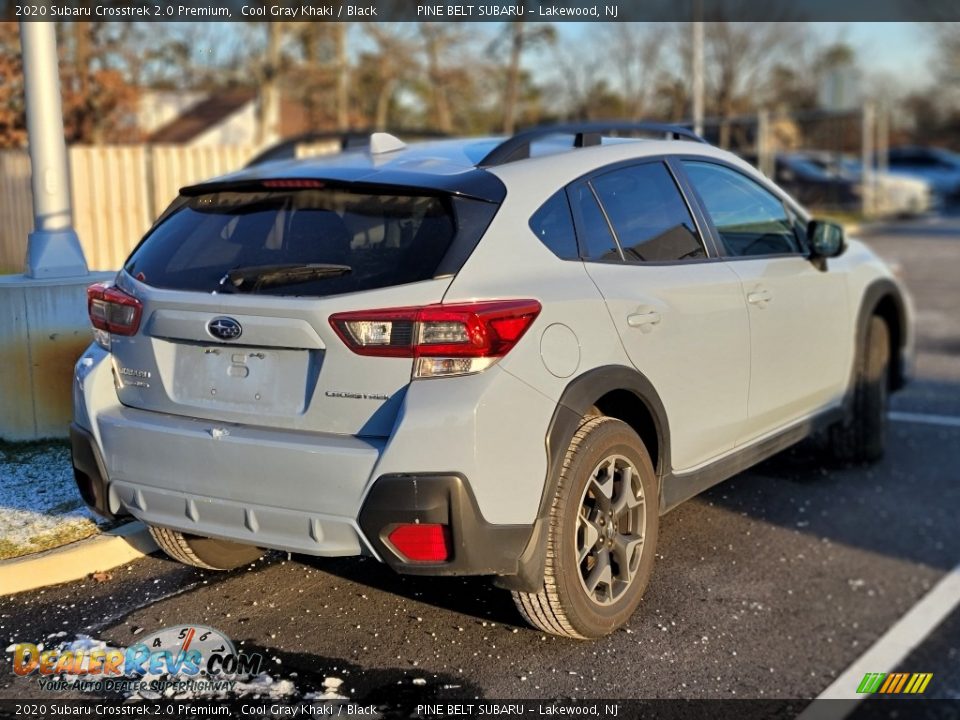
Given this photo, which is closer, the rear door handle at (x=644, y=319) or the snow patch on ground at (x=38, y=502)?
the rear door handle at (x=644, y=319)

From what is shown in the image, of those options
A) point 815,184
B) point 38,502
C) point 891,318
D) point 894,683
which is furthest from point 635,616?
point 815,184

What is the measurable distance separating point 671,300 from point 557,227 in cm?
60

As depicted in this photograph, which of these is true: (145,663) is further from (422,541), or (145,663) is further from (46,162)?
(46,162)

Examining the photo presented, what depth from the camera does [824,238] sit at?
17.3ft

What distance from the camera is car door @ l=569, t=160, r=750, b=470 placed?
Answer: 3.88 meters

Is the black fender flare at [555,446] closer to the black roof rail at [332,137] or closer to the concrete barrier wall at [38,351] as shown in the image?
the black roof rail at [332,137]

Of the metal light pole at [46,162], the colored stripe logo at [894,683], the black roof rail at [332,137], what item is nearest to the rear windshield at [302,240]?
the black roof rail at [332,137]

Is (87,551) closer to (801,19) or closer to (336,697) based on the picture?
(336,697)

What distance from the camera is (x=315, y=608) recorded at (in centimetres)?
408

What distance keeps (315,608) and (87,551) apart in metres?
1.08

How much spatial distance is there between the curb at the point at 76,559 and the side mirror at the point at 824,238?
3421 millimetres

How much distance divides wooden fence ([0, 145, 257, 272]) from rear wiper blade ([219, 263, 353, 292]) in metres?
11.0

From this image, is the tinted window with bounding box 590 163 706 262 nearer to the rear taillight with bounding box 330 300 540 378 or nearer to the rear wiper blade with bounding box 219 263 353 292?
A: the rear taillight with bounding box 330 300 540 378

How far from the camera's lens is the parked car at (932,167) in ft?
110
